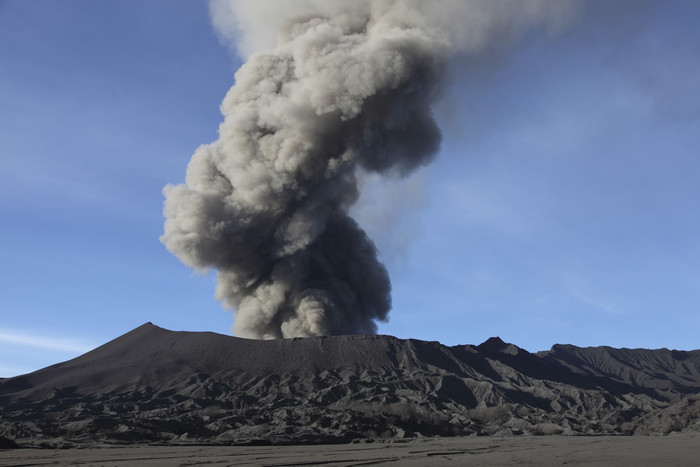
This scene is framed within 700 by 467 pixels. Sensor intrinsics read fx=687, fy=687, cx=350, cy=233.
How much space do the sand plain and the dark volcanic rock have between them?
19.2 ft

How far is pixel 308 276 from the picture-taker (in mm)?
82312

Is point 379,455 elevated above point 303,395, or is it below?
below

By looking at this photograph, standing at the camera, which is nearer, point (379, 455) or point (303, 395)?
point (379, 455)

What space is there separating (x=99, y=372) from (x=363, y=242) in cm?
3508

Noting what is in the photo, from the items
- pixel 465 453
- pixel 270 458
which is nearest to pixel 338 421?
pixel 465 453

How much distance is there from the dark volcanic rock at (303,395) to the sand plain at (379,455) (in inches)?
231

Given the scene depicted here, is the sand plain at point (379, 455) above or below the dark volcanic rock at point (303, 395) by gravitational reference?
below

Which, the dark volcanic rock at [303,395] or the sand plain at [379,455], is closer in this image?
the sand plain at [379,455]

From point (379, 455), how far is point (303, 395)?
34.6 meters

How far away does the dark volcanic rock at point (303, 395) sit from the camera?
53.6 m

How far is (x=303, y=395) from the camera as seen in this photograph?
7025 centimetres

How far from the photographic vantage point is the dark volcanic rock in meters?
53.6

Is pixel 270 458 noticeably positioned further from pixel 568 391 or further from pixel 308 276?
pixel 568 391

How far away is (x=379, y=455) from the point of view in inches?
1439
